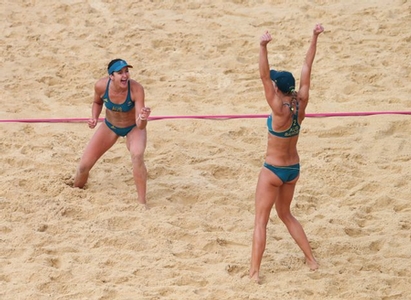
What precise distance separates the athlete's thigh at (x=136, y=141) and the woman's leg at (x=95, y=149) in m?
0.17

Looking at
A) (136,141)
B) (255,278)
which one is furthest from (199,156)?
(255,278)

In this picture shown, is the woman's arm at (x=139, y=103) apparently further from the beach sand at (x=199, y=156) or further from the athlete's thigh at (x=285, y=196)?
the athlete's thigh at (x=285, y=196)

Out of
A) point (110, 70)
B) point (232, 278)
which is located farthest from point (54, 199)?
point (232, 278)

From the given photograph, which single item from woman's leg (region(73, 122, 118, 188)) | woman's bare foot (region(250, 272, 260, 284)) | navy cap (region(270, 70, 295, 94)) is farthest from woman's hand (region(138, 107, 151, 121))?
woman's bare foot (region(250, 272, 260, 284))

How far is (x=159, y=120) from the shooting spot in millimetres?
10664

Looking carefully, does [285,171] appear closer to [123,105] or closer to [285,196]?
[285,196]

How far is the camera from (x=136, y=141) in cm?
872

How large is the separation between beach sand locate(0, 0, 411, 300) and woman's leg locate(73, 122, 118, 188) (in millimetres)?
193

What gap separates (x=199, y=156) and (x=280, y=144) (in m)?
2.60

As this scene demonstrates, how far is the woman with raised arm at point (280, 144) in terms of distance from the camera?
720cm

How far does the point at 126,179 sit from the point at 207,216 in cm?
107

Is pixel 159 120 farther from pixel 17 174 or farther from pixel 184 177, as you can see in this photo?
pixel 17 174

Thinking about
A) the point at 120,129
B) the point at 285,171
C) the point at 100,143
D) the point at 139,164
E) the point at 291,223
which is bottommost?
the point at 291,223

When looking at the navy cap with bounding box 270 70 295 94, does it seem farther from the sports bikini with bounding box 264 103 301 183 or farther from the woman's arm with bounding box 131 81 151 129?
the woman's arm with bounding box 131 81 151 129
